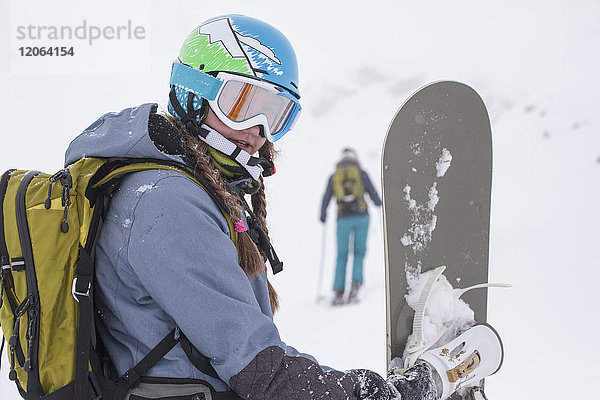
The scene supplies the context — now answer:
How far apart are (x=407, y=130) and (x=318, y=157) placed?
885 cm

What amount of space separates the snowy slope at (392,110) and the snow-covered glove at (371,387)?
0.87 m

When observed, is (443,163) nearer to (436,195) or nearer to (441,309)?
(436,195)

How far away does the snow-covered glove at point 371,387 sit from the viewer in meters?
1.03

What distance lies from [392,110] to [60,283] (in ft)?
37.0

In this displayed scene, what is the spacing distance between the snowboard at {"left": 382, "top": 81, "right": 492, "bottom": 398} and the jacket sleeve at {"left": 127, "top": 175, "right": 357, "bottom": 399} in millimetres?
786

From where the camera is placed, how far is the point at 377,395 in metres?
1.05

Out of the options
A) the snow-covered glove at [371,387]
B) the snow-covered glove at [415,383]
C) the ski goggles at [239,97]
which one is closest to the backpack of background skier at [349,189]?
the snow-covered glove at [415,383]

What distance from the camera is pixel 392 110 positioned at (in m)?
11.7

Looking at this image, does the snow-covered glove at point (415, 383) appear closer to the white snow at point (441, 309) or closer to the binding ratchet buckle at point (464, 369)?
the binding ratchet buckle at point (464, 369)

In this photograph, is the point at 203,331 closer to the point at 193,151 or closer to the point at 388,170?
the point at 193,151

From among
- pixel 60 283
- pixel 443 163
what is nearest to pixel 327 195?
pixel 443 163

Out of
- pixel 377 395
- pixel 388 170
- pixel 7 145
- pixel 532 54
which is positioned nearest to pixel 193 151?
pixel 377 395

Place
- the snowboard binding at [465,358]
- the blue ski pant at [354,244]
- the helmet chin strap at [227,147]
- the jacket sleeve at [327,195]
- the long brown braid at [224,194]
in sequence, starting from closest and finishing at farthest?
the long brown braid at [224,194]
the helmet chin strap at [227,147]
the snowboard binding at [465,358]
the blue ski pant at [354,244]
the jacket sleeve at [327,195]

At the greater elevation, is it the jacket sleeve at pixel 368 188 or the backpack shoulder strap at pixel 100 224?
the backpack shoulder strap at pixel 100 224
